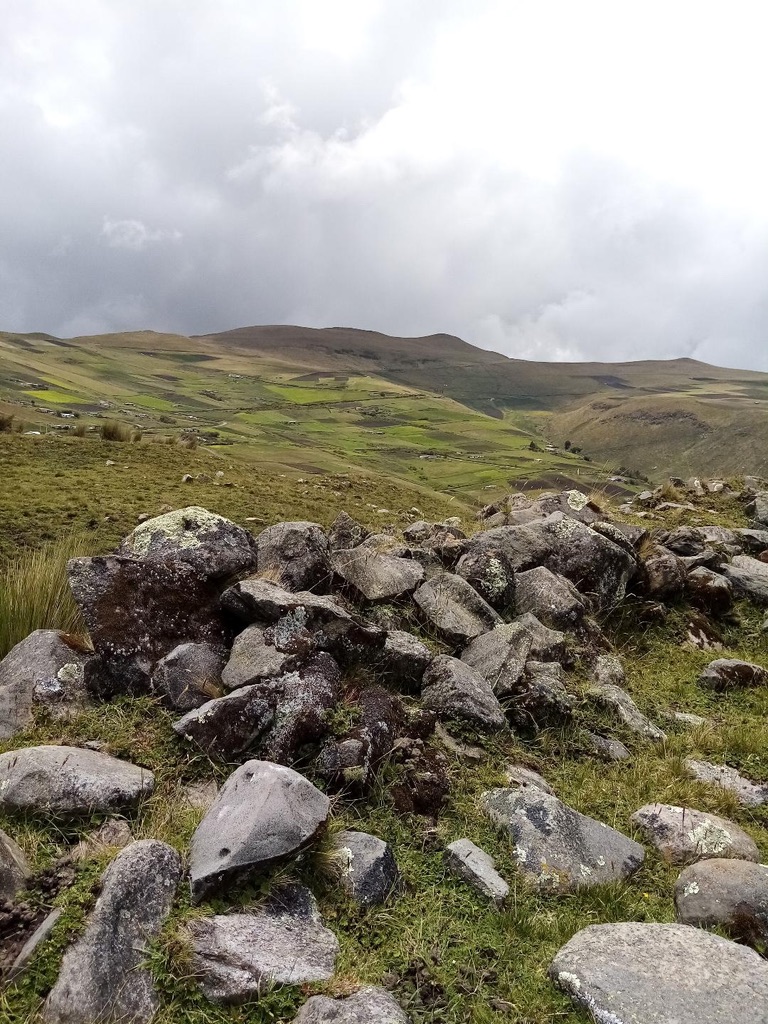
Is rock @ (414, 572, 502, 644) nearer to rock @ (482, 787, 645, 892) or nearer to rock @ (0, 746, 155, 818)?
rock @ (482, 787, 645, 892)

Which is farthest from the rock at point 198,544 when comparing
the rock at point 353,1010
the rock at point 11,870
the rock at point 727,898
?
the rock at point 727,898

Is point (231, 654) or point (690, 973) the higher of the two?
point (231, 654)

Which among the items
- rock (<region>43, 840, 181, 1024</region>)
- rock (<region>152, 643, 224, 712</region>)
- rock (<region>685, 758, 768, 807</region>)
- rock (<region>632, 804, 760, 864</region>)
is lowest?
rock (<region>685, 758, 768, 807</region>)

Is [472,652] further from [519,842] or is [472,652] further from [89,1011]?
[89,1011]

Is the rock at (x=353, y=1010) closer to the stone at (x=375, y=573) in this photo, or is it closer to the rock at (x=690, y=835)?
the rock at (x=690, y=835)

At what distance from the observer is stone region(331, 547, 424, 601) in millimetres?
7867

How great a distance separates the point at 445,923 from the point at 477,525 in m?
9.25

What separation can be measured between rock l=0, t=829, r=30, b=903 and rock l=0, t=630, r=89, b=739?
165 cm

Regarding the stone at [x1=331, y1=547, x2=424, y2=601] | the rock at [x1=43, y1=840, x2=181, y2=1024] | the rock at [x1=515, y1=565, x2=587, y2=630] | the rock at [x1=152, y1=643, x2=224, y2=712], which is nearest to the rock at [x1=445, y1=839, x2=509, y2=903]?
the rock at [x1=43, y1=840, x2=181, y2=1024]

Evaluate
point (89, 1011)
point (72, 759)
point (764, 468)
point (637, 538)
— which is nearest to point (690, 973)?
point (89, 1011)

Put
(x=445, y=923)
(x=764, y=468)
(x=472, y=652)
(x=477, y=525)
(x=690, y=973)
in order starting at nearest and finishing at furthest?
(x=690, y=973)
(x=445, y=923)
(x=472, y=652)
(x=477, y=525)
(x=764, y=468)

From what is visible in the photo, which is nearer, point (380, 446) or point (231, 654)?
point (231, 654)

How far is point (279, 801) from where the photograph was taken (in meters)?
4.06

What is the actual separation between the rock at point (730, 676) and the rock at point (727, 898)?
12.9 ft
